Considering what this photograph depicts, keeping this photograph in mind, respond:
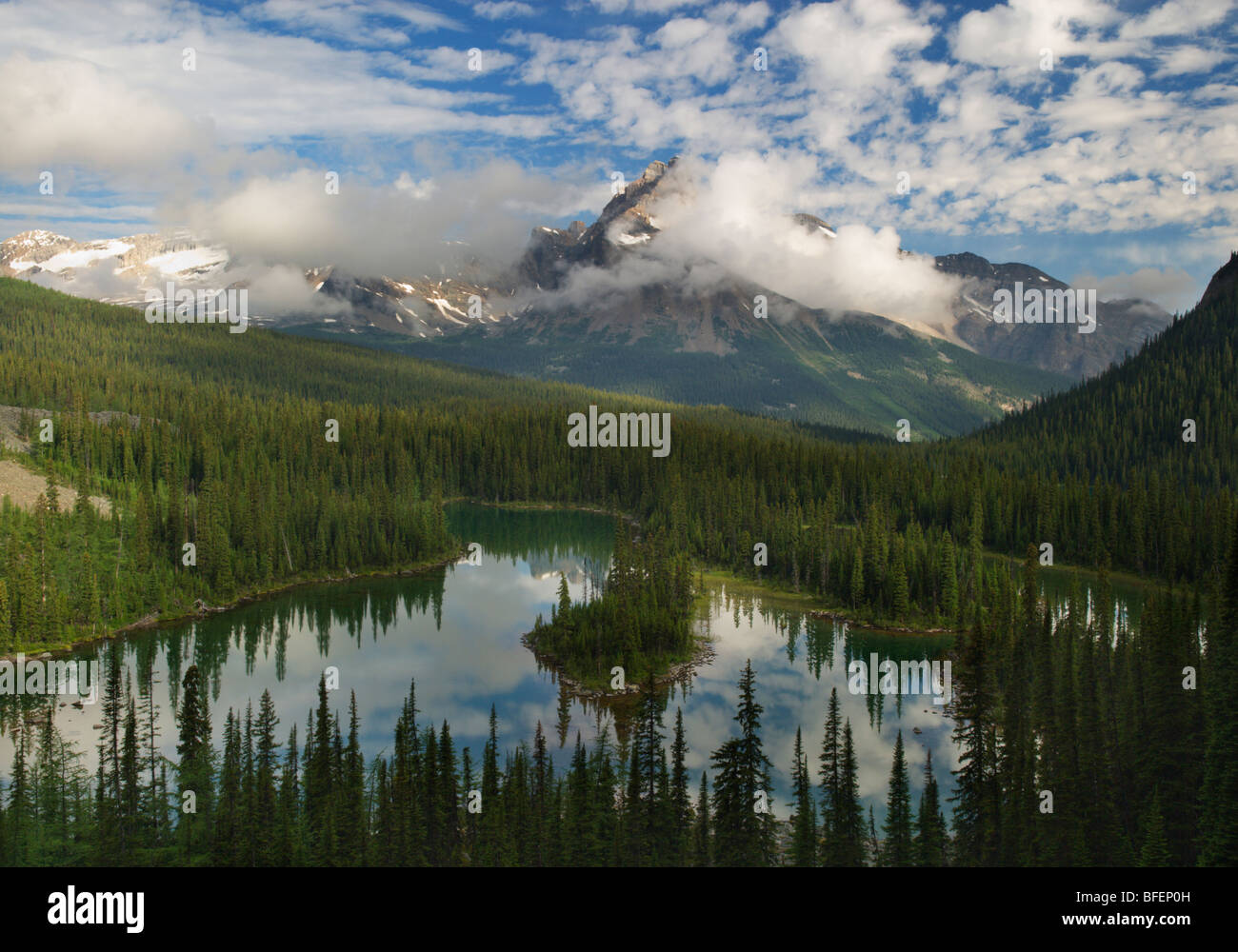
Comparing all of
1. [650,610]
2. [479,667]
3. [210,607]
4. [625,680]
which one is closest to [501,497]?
[210,607]

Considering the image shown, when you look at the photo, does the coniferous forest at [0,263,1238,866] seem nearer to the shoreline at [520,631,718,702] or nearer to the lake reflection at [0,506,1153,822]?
the shoreline at [520,631,718,702]

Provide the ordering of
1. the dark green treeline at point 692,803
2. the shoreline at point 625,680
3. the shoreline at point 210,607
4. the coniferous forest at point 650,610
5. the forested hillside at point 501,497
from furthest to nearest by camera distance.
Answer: the forested hillside at point 501,497 < the shoreline at point 210,607 < the shoreline at point 625,680 < the coniferous forest at point 650,610 < the dark green treeline at point 692,803

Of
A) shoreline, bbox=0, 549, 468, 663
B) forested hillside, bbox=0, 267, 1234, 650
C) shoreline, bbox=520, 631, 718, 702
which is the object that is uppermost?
forested hillside, bbox=0, 267, 1234, 650

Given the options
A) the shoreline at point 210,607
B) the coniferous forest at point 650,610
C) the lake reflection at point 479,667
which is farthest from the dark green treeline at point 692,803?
the shoreline at point 210,607

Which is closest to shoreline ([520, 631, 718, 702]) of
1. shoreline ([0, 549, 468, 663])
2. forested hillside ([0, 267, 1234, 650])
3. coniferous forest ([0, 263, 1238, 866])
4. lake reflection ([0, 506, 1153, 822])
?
lake reflection ([0, 506, 1153, 822])

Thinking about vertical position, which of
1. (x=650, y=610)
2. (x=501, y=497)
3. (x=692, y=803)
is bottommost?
(x=692, y=803)

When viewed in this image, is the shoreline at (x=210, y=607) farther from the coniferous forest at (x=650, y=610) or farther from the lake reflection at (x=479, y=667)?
the lake reflection at (x=479, y=667)

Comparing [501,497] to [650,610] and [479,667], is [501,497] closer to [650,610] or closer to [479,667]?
Answer: [650,610]

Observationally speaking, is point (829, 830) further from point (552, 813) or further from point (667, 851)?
point (552, 813)

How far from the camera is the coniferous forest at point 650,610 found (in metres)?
35.2

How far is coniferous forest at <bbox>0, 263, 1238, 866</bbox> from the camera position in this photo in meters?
35.2

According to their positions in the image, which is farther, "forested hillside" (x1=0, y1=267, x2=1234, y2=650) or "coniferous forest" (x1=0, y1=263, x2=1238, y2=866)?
"forested hillside" (x1=0, y1=267, x2=1234, y2=650)

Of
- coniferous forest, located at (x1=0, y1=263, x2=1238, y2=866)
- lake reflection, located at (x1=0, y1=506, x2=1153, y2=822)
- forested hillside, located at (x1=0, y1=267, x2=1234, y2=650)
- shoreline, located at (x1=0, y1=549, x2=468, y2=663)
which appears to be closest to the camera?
coniferous forest, located at (x1=0, y1=263, x2=1238, y2=866)

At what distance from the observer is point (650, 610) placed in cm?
7500
